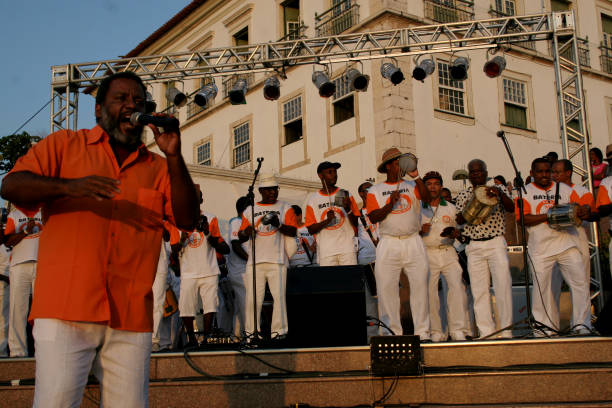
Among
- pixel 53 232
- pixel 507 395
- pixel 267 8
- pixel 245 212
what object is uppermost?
pixel 267 8

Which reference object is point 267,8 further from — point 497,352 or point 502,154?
point 497,352

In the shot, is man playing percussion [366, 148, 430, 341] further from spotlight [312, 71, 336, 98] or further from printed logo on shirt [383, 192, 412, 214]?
spotlight [312, 71, 336, 98]

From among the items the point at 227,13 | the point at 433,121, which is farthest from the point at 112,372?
the point at 227,13

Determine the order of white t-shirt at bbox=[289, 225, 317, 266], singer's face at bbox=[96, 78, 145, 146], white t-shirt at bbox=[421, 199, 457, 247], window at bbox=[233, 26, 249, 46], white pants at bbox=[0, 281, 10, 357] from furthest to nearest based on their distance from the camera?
window at bbox=[233, 26, 249, 46]
white t-shirt at bbox=[289, 225, 317, 266]
white t-shirt at bbox=[421, 199, 457, 247]
white pants at bbox=[0, 281, 10, 357]
singer's face at bbox=[96, 78, 145, 146]

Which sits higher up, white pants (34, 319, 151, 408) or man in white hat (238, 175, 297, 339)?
man in white hat (238, 175, 297, 339)

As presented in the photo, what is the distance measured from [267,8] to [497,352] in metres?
21.1

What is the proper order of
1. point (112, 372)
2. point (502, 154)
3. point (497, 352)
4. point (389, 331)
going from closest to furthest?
point (112, 372) → point (497, 352) → point (389, 331) → point (502, 154)

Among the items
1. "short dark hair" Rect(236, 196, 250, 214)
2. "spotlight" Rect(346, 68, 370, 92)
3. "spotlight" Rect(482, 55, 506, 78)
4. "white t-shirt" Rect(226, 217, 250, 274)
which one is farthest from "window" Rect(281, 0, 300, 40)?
"white t-shirt" Rect(226, 217, 250, 274)

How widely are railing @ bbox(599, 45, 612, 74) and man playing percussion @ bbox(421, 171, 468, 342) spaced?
61.3ft

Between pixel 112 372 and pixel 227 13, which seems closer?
pixel 112 372

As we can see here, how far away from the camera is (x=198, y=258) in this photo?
8.85 m

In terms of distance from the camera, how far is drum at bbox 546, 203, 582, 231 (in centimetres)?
732

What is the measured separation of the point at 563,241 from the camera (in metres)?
7.72

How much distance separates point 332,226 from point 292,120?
14152 millimetres
